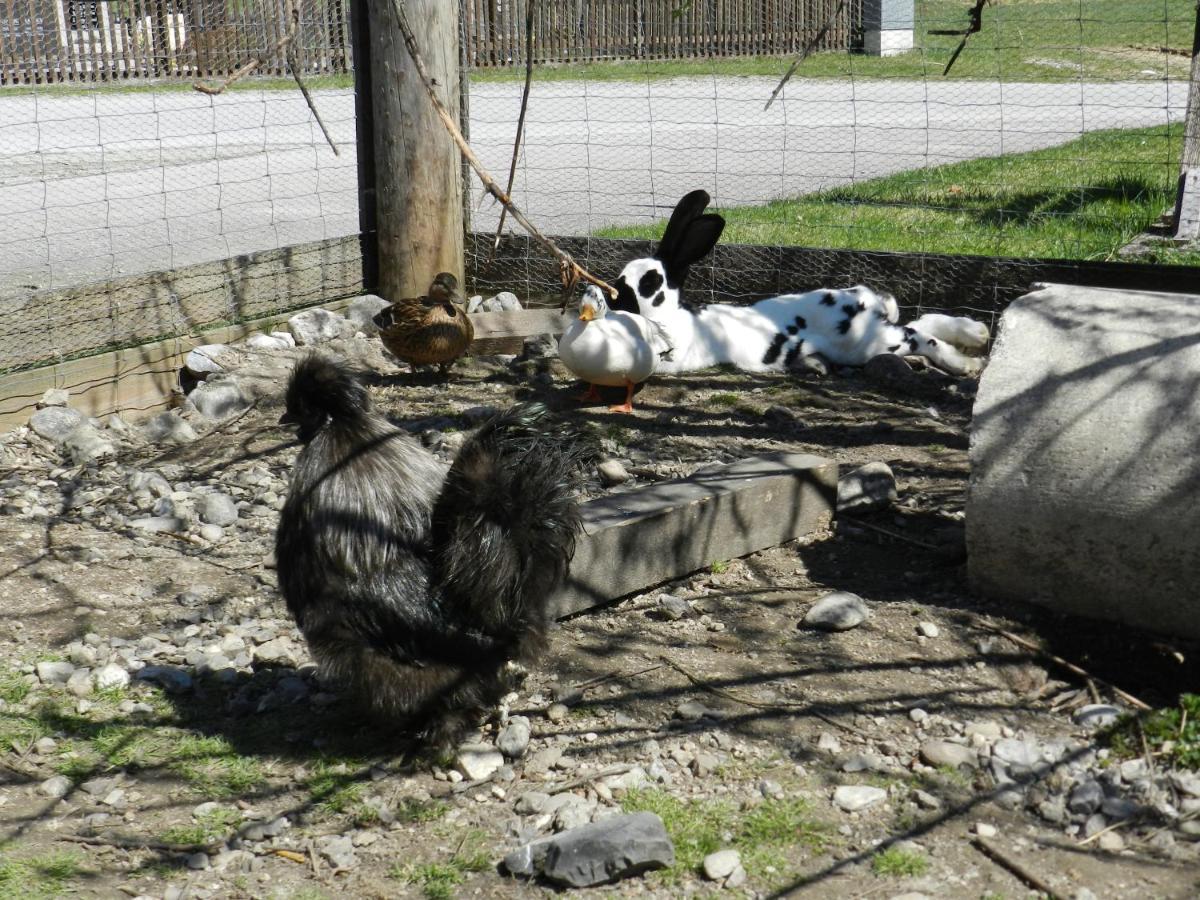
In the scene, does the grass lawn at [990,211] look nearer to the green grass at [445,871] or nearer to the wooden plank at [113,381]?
the wooden plank at [113,381]

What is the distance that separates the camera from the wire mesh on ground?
736 cm

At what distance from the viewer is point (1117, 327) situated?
4.05m

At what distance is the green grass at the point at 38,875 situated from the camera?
2934 mm

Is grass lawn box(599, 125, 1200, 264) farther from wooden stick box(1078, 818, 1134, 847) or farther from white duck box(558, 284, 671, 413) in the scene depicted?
wooden stick box(1078, 818, 1134, 847)

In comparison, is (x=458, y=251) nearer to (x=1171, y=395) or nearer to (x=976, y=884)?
(x=1171, y=395)

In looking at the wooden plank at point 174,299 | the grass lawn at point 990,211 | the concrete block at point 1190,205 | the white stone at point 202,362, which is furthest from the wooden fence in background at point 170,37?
the concrete block at point 1190,205

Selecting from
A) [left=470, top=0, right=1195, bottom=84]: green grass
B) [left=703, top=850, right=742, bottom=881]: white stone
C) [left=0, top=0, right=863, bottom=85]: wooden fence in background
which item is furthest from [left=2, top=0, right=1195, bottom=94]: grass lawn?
[left=703, top=850, right=742, bottom=881]: white stone

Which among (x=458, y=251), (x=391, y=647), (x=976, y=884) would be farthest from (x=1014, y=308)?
(x=458, y=251)

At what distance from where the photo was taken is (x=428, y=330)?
6605 millimetres

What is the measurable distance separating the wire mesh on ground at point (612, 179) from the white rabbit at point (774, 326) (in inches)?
14.5

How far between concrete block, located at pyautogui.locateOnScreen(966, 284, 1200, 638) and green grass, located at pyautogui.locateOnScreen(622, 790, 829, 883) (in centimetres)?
129

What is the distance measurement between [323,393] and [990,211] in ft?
21.9

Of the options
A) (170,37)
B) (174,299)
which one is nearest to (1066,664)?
(174,299)

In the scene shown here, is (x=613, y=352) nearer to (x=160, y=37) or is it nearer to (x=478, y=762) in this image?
(x=478, y=762)
